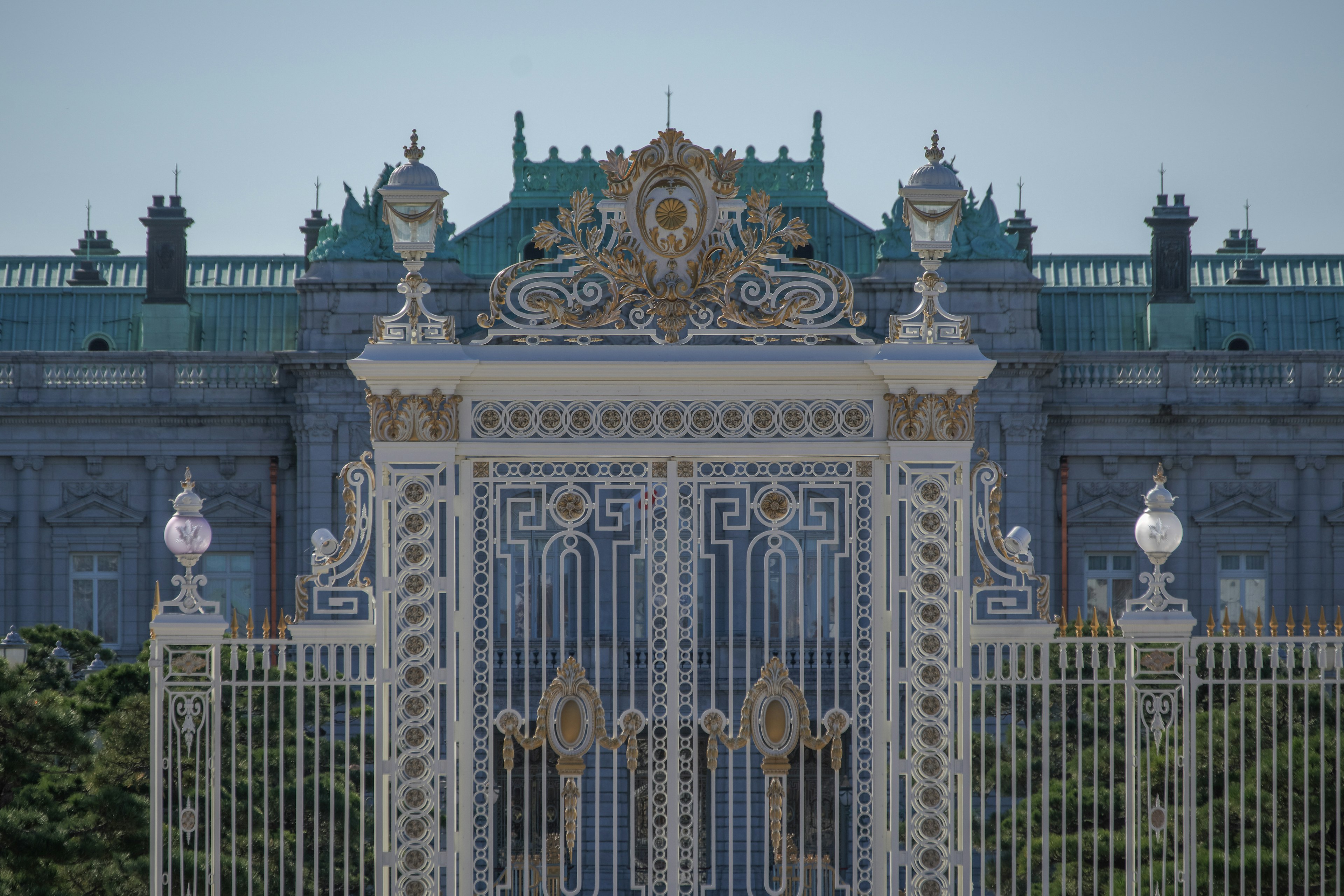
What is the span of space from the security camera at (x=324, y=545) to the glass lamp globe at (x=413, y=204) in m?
1.58

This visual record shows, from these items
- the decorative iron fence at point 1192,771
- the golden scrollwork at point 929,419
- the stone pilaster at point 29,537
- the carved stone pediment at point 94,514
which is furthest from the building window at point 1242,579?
the golden scrollwork at point 929,419

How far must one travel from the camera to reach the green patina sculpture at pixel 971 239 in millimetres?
26344

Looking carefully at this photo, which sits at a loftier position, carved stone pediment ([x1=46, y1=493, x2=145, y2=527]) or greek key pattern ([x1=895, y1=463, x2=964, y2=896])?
carved stone pediment ([x1=46, y1=493, x2=145, y2=527])

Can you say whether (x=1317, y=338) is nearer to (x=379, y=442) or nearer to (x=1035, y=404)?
(x=1035, y=404)

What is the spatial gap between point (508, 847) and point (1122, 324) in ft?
75.1

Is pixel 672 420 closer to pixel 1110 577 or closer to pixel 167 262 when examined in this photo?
pixel 1110 577

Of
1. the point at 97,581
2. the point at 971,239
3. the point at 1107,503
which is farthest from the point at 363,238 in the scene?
the point at 1107,503

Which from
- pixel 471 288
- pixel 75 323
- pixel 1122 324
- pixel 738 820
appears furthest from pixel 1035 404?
pixel 75 323

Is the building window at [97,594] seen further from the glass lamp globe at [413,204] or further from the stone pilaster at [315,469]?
the glass lamp globe at [413,204]

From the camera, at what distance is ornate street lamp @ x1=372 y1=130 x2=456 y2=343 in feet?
29.2

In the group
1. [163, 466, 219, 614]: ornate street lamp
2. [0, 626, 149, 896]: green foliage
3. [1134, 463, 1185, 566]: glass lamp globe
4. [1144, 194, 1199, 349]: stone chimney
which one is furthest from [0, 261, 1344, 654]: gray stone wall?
[163, 466, 219, 614]: ornate street lamp

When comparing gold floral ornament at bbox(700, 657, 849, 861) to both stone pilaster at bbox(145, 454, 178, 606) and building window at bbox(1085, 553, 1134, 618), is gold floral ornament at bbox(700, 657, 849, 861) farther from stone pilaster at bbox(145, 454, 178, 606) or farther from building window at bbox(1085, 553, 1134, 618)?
stone pilaster at bbox(145, 454, 178, 606)

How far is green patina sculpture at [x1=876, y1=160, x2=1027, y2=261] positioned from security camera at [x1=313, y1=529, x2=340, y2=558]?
1837cm

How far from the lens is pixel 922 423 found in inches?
350
